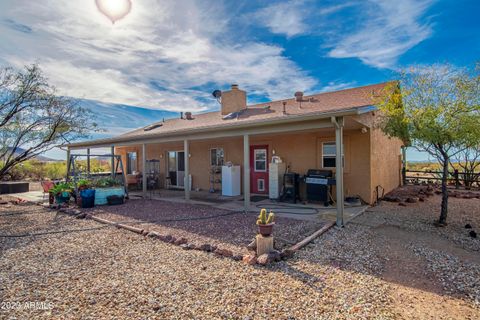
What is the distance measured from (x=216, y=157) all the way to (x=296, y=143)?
393 cm

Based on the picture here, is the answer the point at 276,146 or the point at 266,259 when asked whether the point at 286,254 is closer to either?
the point at 266,259

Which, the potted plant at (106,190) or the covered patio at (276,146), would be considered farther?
the potted plant at (106,190)

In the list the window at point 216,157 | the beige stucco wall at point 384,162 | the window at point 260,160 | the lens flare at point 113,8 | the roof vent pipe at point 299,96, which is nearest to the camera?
the lens flare at point 113,8

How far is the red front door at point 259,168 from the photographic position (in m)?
10.2

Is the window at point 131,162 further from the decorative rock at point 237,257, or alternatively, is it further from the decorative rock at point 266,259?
the decorative rock at point 266,259

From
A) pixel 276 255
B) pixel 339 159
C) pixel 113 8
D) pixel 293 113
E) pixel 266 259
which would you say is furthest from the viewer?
pixel 293 113

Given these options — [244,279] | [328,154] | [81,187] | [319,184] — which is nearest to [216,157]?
[328,154]

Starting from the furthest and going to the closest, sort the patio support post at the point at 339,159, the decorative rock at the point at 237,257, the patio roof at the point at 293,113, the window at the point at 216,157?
the window at the point at 216,157
the patio roof at the point at 293,113
the patio support post at the point at 339,159
the decorative rock at the point at 237,257

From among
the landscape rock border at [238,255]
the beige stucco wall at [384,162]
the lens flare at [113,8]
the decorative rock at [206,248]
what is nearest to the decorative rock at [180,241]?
the landscape rock border at [238,255]

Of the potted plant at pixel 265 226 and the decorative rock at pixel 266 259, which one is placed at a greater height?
the potted plant at pixel 265 226

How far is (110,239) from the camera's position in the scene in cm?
510

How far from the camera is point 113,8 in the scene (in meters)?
4.89

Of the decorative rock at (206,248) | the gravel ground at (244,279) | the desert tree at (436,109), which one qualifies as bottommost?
the gravel ground at (244,279)

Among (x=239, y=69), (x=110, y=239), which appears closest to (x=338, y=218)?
(x=110, y=239)
